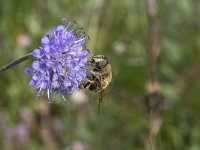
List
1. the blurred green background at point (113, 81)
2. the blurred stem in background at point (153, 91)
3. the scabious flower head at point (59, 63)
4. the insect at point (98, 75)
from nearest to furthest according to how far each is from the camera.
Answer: the scabious flower head at point (59, 63), the insect at point (98, 75), the blurred stem in background at point (153, 91), the blurred green background at point (113, 81)

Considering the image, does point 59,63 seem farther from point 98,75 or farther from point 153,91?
point 153,91

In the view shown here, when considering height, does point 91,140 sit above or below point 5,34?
below

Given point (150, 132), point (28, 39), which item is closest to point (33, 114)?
point (28, 39)

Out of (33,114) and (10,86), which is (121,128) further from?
(10,86)

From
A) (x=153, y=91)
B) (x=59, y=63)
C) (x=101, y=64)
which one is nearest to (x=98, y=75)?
(x=101, y=64)

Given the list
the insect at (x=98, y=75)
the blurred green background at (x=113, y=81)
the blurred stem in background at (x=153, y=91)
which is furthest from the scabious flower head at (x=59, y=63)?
the blurred green background at (x=113, y=81)

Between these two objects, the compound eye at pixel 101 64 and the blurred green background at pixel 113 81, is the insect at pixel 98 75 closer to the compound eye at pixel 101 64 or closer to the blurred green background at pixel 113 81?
the compound eye at pixel 101 64

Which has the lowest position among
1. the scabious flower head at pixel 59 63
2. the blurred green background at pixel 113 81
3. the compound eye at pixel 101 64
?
the scabious flower head at pixel 59 63
